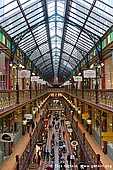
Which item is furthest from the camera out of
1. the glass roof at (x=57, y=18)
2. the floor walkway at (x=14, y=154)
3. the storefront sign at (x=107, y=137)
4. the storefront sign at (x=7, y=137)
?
the glass roof at (x=57, y=18)

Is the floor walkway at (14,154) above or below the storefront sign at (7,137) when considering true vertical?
below

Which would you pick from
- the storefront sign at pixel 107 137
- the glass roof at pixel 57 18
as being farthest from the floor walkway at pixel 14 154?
the glass roof at pixel 57 18

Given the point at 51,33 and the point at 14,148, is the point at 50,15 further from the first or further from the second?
the point at 14,148

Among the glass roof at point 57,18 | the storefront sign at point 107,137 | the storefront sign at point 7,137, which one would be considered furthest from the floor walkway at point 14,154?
the glass roof at point 57,18

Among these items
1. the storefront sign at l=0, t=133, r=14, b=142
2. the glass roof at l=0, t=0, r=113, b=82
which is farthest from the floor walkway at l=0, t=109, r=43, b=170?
the glass roof at l=0, t=0, r=113, b=82

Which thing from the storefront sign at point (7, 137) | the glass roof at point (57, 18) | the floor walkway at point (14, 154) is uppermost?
the glass roof at point (57, 18)

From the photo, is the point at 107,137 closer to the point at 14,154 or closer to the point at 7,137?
the point at 7,137

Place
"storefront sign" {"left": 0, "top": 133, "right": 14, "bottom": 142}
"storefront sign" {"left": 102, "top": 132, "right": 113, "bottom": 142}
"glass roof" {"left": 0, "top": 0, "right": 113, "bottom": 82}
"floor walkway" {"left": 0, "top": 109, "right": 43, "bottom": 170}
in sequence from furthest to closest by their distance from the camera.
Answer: "glass roof" {"left": 0, "top": 0, "right": 113, "bottom": 82} < "floor walkway" {"left": 0, "top": 109, "right": 43, "bottom": 170} < "storefront sign" {"left": 0, "top": 133, "right": 14, "bottom": 142} < "storefront sign" {"left": 102, "top": 132, "right": 113, "bottom": 142}

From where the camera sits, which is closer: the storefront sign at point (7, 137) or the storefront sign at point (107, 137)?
the storefront sign at point (107, 137)

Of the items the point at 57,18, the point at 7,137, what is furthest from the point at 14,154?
the point at 57,18

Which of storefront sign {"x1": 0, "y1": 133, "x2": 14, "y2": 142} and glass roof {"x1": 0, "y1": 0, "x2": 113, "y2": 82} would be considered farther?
glass roof {"x1": 0, "y1": 0, "x2": 113, "y2": 82}

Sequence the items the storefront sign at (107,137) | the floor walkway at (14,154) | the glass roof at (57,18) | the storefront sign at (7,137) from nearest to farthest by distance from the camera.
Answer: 1. the storefront sign at (107,137)
2. the storefront sign at (7,137)
3. the floor walkway at (14,154)
4. the glass roof at (57,18)

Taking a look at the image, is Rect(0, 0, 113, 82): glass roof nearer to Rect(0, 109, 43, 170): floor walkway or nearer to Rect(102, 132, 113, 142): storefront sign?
Rect(102, 132, 113, 142): storefront sign

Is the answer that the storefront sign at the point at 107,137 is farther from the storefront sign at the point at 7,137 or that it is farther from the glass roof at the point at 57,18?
the glass roof at the point at 57,18
